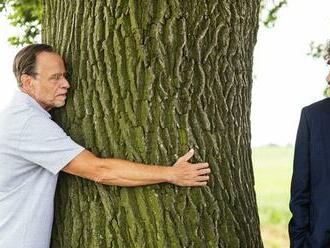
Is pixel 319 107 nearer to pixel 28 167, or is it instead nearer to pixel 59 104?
pixel 59 104

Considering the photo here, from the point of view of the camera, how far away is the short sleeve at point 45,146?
3.49 m

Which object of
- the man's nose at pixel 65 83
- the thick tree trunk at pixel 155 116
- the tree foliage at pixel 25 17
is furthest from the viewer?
the tree foliage at pixel 25 17

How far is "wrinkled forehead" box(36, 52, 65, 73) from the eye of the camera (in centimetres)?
367

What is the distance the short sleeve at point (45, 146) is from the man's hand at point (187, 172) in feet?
1.81

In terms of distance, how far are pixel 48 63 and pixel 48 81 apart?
0.11 metres

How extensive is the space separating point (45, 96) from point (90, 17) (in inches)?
21.4

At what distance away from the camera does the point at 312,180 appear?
10.9 ft

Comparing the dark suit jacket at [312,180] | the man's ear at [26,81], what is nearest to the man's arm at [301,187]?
the dark suit jacket at [312,180]

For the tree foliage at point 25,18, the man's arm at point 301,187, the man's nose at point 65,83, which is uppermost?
the tree foliage at point 25,18

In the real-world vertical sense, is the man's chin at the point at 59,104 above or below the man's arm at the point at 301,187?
above

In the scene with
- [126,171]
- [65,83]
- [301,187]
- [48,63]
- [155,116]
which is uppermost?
[48,63]

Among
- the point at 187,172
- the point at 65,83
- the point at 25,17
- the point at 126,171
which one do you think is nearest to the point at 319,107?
the point at 187,172

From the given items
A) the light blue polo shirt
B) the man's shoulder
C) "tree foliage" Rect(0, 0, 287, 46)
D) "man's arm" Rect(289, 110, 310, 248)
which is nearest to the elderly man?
the light blue polo shirt

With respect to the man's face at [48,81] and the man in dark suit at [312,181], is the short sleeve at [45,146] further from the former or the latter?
the man in dark suit at [312,181]
